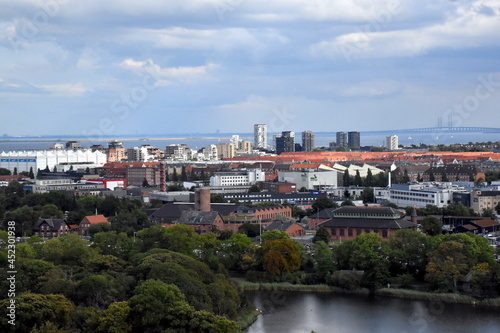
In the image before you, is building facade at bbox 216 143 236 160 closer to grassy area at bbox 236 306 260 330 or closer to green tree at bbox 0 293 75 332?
grassy area at bbox 236 306 260 330

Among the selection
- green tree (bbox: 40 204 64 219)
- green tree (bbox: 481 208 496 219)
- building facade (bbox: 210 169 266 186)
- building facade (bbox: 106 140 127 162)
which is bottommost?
green tree (bbox: 481 208 496 219)

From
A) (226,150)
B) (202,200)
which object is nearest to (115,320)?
(202,200)

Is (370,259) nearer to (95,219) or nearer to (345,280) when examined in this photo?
(345,280)

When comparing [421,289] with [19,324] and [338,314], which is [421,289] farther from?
[19,324]

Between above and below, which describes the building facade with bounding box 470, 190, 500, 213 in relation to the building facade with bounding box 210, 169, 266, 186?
below

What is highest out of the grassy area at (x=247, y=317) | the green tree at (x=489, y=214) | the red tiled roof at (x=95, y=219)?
the red tiled roof at (x=95, y=219)

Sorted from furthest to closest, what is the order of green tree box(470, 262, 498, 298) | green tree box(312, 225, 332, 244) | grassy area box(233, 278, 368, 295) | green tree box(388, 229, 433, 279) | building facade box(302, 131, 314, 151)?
1. building facade box(302, 131, 314, 151)
2. green tree box(312, 225, 332, 244)
3. green tree box(388, 229, 433, 279)
4. grassy area box(233, 278, 368, 295)
5. green tree box(470, 262, 498, 298)

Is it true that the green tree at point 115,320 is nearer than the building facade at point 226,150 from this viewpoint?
Yes

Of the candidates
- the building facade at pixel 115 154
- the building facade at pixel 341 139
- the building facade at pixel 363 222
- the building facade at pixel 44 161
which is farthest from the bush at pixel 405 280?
the building facade at pixel 341 139

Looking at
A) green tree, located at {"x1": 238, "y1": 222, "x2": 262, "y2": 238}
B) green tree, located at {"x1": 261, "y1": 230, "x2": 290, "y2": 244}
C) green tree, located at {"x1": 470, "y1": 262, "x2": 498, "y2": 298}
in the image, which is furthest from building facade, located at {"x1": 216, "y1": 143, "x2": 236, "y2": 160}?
green tree, located at {"x1": 470, "y1": 262, "x2": 498, "y2": 298}

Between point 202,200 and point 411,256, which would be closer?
point 411,256

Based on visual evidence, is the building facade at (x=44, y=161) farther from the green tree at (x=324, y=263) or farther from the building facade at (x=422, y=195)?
the green tree at (x=324, y=263)
